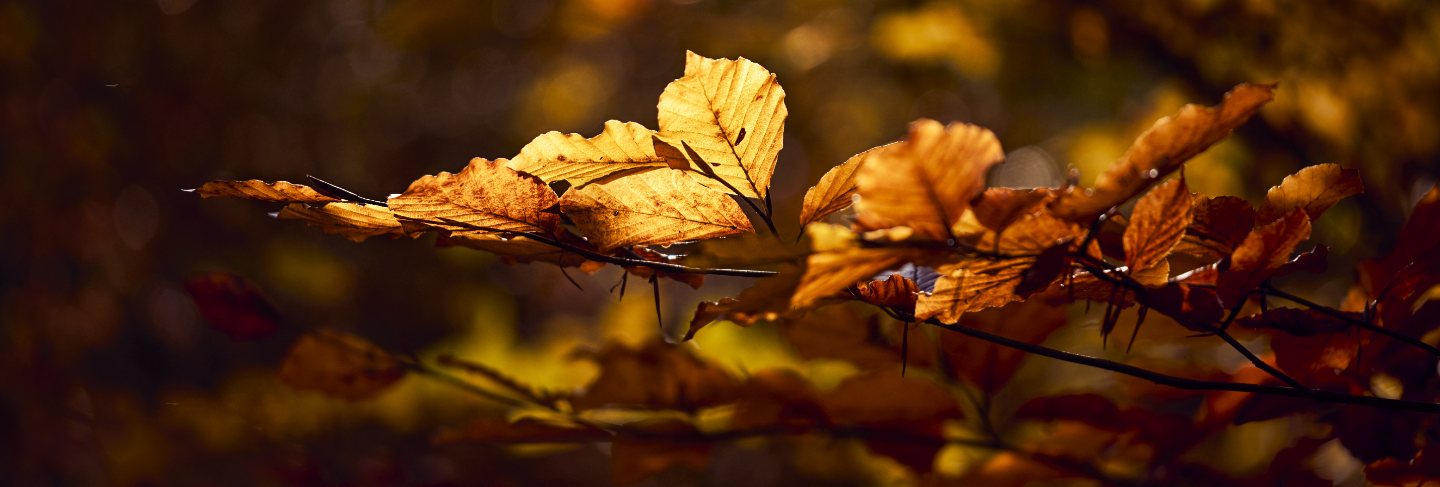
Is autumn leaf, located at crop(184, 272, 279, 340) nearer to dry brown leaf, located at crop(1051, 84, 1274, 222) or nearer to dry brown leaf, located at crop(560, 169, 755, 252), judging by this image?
dry brown leaf, located at crop(560, 169, 755, 252)

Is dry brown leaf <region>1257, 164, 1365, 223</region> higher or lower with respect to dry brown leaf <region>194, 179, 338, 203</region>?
higher

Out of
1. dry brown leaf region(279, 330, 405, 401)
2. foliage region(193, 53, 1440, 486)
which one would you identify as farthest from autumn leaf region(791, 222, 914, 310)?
dry brown leaf region(279, 330, 405, 401)

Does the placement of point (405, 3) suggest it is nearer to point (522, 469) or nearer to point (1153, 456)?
point (1153, 456)

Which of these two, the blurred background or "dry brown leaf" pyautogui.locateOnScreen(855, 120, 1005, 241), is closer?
"dry brown leaf" pyautogui.locateOnScreen(855, 120, 1005, 241)

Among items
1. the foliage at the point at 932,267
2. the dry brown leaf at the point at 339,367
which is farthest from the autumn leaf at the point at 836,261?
the dry brown leaf at the point at 339,367

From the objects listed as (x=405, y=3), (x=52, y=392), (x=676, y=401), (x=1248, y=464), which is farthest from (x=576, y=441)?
(x=52, y=392)

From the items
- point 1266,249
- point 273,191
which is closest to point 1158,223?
point 1266,249
